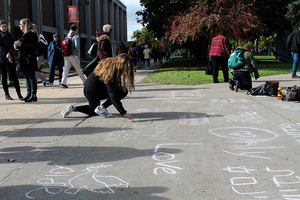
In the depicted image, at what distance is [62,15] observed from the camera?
31.5 meters

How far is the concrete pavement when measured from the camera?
2.68m

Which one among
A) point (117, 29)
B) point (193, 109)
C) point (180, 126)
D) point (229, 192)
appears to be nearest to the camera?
point (229, 192)

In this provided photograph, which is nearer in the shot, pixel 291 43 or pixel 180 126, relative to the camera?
pixel 180 126

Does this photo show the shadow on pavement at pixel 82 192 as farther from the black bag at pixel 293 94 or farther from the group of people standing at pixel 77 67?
the black bag at pixel 293 94

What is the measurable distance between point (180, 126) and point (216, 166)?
173 centimetres

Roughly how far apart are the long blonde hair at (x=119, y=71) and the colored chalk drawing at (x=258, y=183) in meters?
2.45

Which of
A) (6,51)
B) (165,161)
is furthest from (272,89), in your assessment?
(6,51)

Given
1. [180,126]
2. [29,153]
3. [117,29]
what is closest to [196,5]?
[180,126]

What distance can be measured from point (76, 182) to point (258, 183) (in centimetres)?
167

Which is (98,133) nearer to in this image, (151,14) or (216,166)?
(216,166)

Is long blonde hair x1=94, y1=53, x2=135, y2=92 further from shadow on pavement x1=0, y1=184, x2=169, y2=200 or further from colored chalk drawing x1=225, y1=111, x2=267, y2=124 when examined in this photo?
shadow on pavement x1=0, y1=184, x2=169, y2=200

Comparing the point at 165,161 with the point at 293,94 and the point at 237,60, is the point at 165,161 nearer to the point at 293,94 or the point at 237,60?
the point at 293,94

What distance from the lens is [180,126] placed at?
486 centimetres

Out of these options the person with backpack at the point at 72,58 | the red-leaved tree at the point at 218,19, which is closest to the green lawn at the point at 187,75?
the red-leaved tree at the point at 218,19
